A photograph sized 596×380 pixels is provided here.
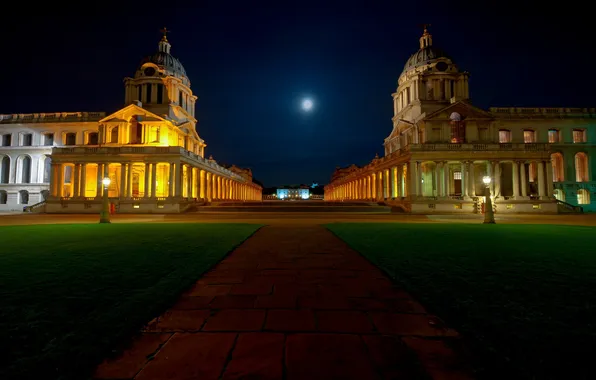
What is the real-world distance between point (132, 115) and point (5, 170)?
100 feet

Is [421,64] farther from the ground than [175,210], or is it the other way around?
[421,64]

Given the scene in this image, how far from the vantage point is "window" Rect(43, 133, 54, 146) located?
180 ft

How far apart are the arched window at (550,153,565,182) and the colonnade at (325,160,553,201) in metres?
10.8

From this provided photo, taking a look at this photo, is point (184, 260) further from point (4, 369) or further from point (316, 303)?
point (4, 369)

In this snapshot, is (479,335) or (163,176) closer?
(479,335)

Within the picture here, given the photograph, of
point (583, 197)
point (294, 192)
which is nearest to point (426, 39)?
point (583, 197)

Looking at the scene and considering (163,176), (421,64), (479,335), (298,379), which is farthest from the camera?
(421,64)

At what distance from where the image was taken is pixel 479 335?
287cm

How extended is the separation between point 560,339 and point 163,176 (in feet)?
152

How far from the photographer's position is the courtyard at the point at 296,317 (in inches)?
93.3

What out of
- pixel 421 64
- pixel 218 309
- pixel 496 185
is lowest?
pixel 218 309

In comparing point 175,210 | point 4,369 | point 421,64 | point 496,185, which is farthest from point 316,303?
point 421,64

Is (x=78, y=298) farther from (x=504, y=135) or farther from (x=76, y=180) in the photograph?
(x=504, y=135)

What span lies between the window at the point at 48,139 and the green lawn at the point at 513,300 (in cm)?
6743
